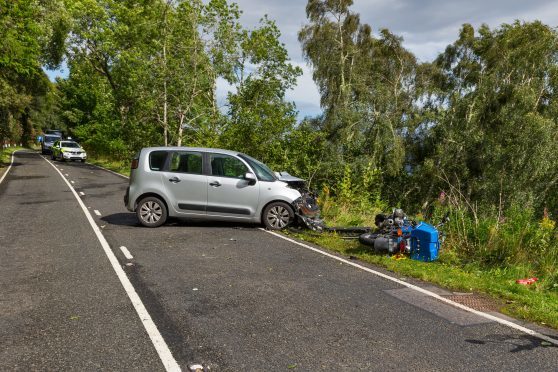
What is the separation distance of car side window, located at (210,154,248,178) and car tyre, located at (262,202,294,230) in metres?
1.07

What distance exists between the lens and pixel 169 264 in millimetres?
7367

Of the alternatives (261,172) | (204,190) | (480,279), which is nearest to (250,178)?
(261,172)

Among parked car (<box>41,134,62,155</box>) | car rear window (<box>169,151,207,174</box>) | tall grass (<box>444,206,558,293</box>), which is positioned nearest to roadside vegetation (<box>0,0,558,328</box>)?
tall grass (<box>444,206,558,293</box>)

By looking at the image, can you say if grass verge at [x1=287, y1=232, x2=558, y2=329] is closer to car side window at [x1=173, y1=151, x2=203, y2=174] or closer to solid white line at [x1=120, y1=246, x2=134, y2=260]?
car side window at [x1=173, y1=151, x2=203, y2=174]

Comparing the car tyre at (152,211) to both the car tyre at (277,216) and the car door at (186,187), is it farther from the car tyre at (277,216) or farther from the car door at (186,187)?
the car tyre at (277,216)

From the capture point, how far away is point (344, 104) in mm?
33906

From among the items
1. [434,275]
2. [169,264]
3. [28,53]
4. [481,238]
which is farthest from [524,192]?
[28,53]

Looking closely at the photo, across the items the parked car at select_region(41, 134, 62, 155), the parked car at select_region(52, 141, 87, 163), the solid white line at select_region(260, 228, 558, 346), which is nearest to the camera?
the solid white line at select_region(260, 228, 558, 346)

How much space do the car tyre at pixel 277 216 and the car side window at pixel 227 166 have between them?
107cm

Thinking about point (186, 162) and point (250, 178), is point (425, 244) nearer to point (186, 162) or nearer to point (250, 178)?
point (250, 178)

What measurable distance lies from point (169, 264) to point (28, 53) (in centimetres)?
2567

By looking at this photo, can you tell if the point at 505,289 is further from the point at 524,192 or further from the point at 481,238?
the point at 524,192

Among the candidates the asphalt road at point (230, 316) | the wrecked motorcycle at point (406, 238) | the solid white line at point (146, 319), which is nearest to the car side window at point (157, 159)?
the asphalt road at point (230, 316)

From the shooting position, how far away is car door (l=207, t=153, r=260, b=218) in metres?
10.5
